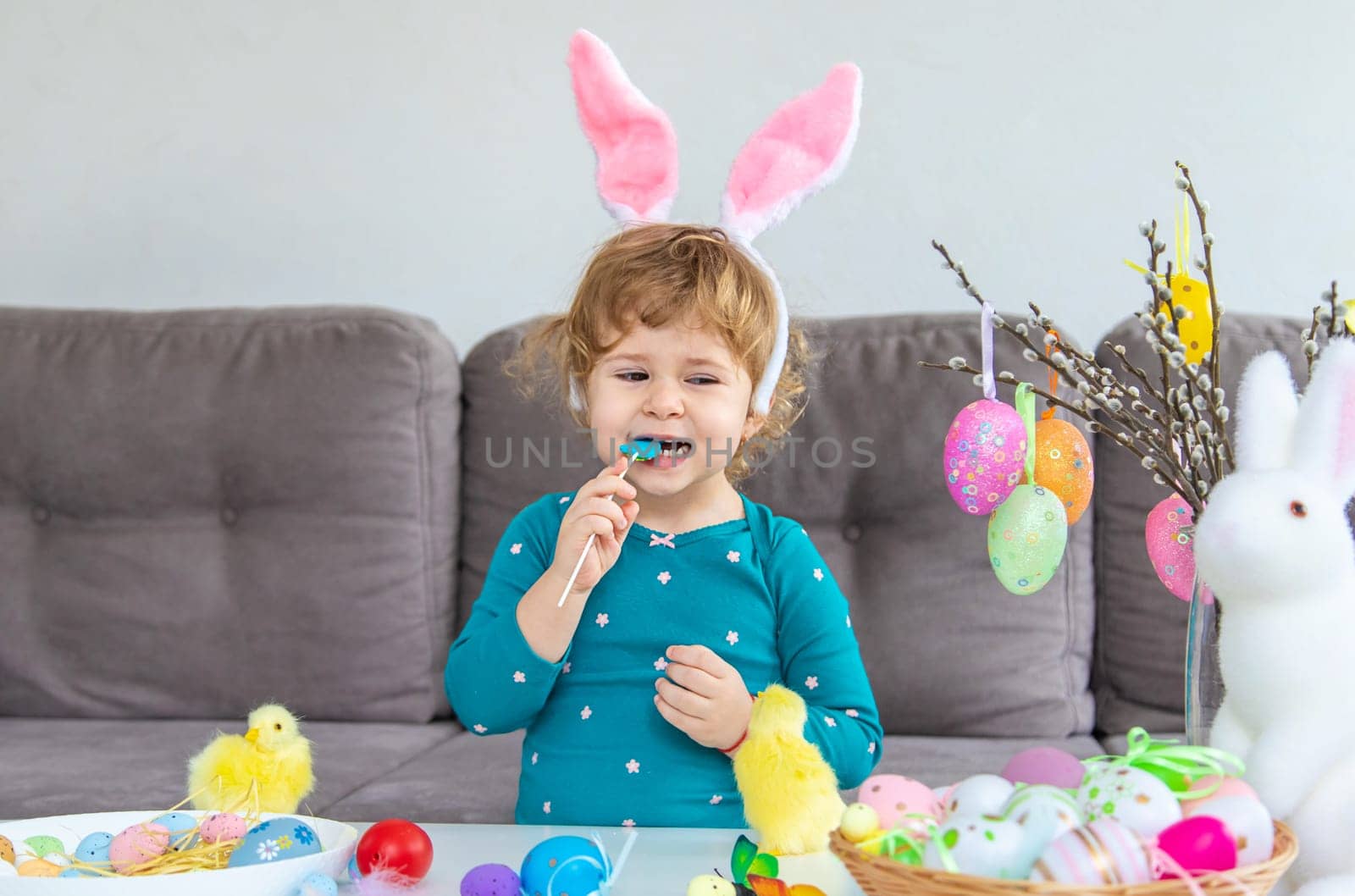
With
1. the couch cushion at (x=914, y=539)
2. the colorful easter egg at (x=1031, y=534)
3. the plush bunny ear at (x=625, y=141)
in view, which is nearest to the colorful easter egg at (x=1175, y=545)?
the colorful easter egg at (x=1031, y=534)

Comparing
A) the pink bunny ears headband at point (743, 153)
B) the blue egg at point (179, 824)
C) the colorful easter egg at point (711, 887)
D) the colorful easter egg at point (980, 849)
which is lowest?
the blue egg at point (179, 824)

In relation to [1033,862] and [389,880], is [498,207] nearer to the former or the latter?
[389,880]

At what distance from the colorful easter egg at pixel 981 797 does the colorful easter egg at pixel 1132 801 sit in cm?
3

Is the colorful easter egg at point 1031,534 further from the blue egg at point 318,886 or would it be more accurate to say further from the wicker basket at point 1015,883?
the blue egg at point 318,886

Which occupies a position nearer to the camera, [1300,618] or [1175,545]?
[1300,618]

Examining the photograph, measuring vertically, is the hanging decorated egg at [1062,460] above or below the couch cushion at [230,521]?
above

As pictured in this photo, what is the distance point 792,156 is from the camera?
106 cm

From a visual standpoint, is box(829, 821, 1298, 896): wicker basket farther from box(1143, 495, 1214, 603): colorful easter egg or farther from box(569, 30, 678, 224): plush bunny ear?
box(569, 30, 678, 224): plush bunny ear

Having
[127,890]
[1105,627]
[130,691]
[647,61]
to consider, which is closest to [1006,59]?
[647,61]

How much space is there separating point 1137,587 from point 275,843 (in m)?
1.21

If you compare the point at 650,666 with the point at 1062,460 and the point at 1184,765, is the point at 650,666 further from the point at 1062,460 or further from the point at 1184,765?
the point at 1184,765

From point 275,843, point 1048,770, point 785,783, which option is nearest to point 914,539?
point 785,783

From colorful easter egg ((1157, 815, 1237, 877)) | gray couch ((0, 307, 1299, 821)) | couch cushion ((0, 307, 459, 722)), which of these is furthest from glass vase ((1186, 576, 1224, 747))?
couch cushion ((0, 307, 459, 722))

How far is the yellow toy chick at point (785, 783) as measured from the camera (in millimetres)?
761
